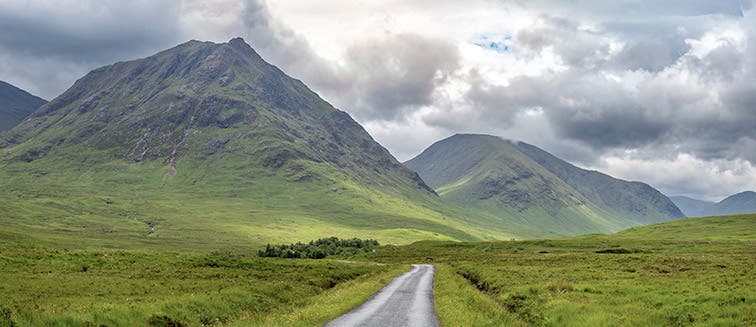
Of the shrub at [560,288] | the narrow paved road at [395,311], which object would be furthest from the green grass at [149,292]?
the shrub at [560,288]

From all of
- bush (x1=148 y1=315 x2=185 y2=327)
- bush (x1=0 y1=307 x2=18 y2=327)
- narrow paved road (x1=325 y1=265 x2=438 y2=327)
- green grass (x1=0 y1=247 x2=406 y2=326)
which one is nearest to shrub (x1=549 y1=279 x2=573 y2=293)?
narrow paved road (x1=325 y1=265 x2=438 y2=327)

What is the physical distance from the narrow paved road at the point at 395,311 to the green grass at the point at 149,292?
1.36 m

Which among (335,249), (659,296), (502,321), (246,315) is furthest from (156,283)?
(335,249)

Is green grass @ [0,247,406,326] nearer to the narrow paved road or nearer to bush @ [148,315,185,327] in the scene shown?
bush @ [148,315,185,327]

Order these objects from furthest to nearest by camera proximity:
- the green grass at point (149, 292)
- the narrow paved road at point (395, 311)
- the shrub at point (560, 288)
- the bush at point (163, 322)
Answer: the shrub at point (560, 288)
the bush at point (163, 322)
the narrow paved road at point (395, 311)
the green grass at point (149, 292)

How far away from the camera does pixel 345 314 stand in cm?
3628

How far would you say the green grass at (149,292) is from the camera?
32.0m

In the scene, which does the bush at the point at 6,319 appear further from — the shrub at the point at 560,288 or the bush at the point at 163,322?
the shrub at the point at 560,288

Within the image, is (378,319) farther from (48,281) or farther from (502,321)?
(48,281)

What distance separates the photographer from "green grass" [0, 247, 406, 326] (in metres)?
32.0

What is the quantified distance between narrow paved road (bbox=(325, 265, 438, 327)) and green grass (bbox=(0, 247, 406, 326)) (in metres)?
1.36

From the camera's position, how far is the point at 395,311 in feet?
125


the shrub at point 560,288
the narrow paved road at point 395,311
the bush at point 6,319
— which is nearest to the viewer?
the bush at point 6,319

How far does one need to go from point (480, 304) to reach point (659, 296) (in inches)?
483
